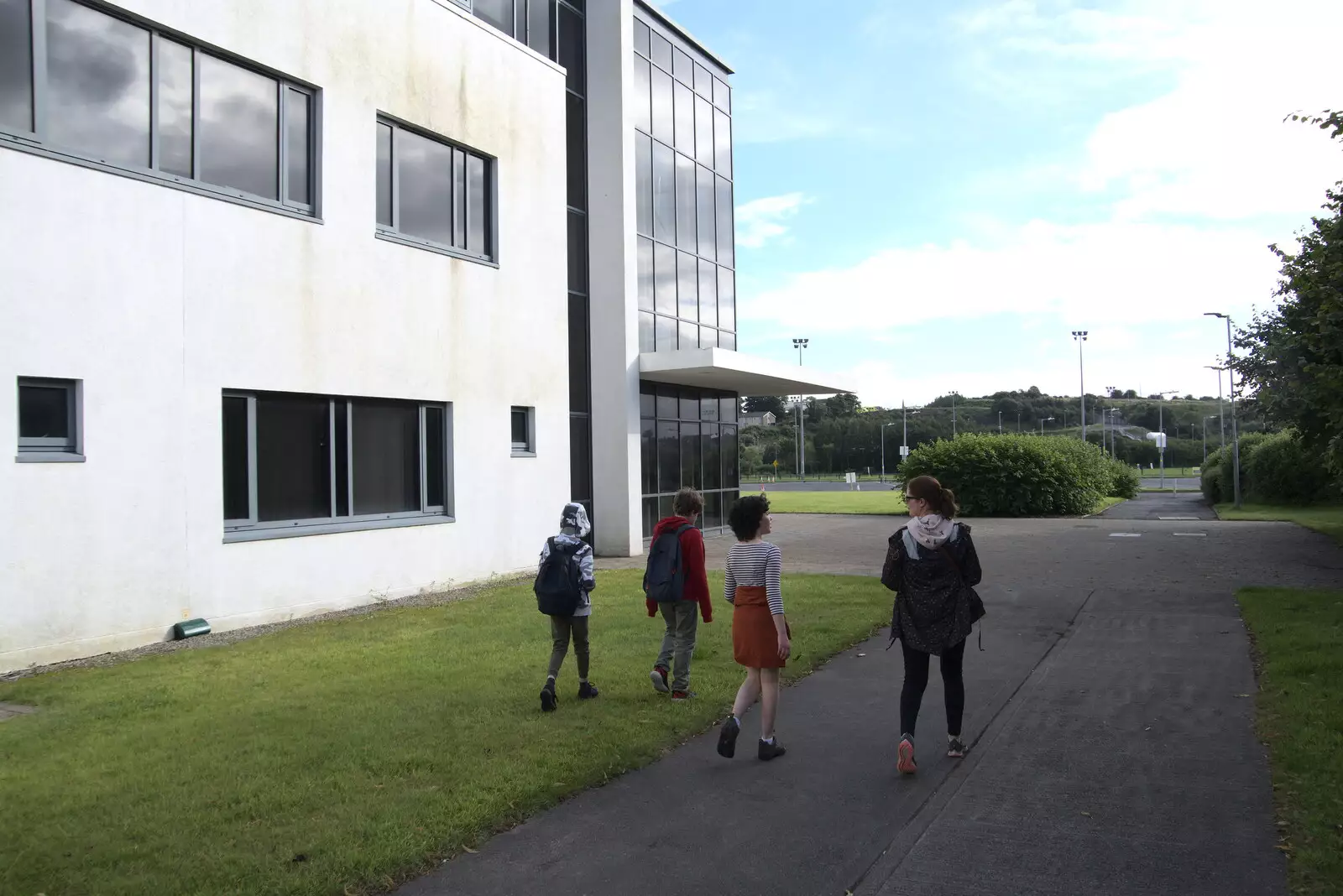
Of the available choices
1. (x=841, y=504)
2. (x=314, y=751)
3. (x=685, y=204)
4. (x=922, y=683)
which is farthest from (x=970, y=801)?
(x=841, y=504)

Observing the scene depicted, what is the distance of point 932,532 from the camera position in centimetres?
568

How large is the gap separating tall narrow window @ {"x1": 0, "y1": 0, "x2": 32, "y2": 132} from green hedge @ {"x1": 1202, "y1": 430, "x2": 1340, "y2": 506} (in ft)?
120

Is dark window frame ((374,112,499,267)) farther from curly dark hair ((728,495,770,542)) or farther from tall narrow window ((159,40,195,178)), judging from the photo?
curly dark hair ((728,495,770,542))

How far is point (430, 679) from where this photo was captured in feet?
26.2

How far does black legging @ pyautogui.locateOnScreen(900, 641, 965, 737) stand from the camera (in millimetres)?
5699

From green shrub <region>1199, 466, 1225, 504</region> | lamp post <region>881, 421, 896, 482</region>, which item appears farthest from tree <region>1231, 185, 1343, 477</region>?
lamp post <region>881, 421, 896, 482</region>

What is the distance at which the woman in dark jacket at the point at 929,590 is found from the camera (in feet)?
18.6

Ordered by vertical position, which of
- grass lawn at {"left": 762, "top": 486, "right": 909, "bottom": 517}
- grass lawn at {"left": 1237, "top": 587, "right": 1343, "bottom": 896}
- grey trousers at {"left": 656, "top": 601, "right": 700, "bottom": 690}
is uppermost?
grey trousers at {"left": 656, "top": 601, "right": 700, "bottom": 690}

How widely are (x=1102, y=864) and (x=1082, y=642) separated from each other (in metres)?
5.80

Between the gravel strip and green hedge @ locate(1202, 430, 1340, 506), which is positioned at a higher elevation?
green hedge @ locate(1202, 430, 1340, 506)

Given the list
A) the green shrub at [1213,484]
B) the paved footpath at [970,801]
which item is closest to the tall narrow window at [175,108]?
the paved footpath at [970,801]

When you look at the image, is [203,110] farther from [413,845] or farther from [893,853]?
[893,853]

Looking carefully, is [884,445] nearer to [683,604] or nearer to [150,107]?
[150,107]

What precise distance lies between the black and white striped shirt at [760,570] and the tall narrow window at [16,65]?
762 cm
